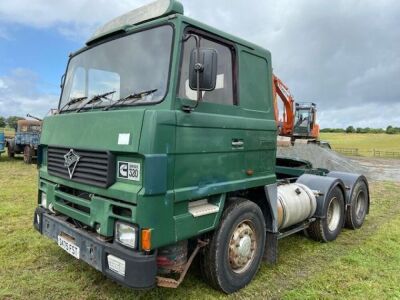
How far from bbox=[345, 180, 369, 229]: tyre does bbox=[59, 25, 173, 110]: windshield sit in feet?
15.6

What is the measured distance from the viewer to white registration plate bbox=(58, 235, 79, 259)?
3507 mm

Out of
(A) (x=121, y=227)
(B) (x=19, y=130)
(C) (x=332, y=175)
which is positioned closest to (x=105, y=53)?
(A) (x=121, y=227)

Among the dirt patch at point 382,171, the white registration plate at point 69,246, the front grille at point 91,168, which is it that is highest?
the front grille at point 91,168

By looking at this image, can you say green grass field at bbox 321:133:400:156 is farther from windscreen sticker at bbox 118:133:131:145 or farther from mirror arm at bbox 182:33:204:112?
A: windscreen sticker at bbox 118:133:131:145

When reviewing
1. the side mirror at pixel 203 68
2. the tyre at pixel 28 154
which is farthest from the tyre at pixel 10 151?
the side mirror at pixel 203 68

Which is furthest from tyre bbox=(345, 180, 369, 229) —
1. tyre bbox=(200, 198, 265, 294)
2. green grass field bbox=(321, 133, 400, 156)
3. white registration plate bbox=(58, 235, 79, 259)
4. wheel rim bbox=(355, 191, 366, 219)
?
green grass field bbox=(321, 133, 400, 156)

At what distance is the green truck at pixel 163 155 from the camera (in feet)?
9.98

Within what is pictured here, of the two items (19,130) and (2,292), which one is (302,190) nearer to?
(2,292)

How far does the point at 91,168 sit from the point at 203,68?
4.55ft

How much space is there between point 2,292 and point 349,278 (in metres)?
3.94

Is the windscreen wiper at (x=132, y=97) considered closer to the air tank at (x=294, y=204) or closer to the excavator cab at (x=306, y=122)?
the air tank at (x=294, y=204)

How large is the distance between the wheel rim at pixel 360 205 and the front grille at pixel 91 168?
5311 millimetres

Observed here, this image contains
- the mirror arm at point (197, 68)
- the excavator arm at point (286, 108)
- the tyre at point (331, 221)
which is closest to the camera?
the mirror arm at point (197, 68)

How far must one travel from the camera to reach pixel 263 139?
14.1 feet
